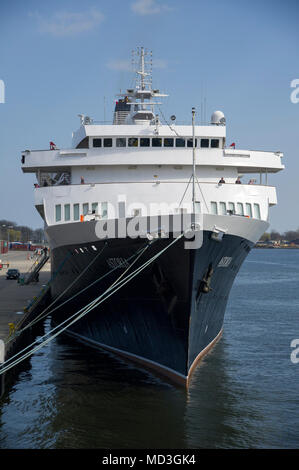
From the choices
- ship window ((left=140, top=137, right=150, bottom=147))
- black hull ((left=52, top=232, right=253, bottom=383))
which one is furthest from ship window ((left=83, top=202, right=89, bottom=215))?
ship window ((left=140, top=137, right=150, bottom=147))

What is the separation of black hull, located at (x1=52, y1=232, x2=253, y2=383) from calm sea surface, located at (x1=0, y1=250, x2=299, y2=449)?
0.89 metres

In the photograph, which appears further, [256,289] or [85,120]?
[256,289]

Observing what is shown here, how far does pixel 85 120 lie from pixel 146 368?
11.4m

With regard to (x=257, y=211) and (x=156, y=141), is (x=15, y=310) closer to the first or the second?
(x=156, y=141)

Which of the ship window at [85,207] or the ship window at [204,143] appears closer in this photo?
the ship window at [85,207]

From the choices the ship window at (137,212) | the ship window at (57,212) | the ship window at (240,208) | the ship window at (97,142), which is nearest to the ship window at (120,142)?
the ship window at (97,142)

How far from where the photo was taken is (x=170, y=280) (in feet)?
48.3

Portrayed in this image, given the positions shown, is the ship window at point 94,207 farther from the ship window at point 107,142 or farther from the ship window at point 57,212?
the ship window at point 107,142

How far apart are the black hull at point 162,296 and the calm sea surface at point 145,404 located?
35.1 inches

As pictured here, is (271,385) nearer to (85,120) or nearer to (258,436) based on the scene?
(258,436)

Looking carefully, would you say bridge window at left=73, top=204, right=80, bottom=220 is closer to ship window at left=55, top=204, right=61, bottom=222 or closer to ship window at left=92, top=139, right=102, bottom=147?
ship window at left=55, top=204, right=61, bottom=222

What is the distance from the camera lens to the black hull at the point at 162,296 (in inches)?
569

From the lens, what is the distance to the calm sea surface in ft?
41.3
